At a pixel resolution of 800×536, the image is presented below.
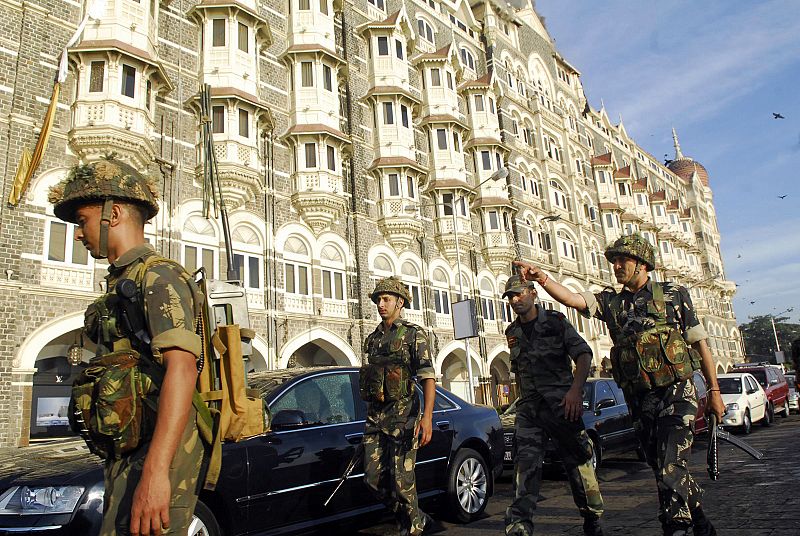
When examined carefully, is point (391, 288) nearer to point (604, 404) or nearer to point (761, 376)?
point (604, 404)

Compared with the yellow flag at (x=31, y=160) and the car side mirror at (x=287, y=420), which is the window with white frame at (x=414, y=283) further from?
the car side mirror at (x=287, y=420)

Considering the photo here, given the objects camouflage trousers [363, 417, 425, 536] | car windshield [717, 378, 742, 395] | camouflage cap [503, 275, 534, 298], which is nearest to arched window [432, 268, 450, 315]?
car windshield [717, 378, 742, 395]

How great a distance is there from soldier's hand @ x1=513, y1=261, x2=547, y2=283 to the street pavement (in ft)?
7.69

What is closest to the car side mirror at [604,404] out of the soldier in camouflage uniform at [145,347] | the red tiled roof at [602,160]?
the soldier in camouflage uniform at [145,347]

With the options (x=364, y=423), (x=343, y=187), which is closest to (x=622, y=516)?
(x=364, y=423)

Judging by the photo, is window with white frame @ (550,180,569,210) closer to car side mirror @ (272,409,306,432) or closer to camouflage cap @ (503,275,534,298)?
camouflage cap @ (503,275,534,298)

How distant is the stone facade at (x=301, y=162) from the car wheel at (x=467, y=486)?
4187mm

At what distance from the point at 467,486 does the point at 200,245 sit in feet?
41.5

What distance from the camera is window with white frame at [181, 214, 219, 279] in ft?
52.5

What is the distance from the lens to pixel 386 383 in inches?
190

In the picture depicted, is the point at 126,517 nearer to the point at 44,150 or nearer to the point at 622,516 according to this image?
the point at 622,516

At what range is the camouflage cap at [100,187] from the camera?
238 cm

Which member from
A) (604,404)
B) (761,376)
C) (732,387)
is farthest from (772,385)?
(604,404)

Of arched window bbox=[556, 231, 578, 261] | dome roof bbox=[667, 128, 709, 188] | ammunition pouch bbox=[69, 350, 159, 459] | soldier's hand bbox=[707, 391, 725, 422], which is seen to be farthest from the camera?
dome roof bbox=[667, 128, 709, 188]
